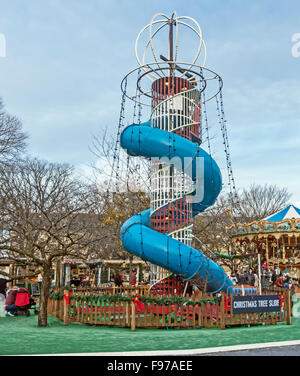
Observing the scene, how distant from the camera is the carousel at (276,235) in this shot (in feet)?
82.8

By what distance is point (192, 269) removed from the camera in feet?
40.3

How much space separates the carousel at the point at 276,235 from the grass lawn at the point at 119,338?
49.3 ft

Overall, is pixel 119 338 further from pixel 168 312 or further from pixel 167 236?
pixel 167 236

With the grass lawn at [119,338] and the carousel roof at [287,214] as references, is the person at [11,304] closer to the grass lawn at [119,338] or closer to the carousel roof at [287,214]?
the grass lawn at [119,338]

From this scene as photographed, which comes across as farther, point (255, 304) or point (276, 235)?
point (276, 235)

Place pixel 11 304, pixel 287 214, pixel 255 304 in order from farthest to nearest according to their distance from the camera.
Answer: pixel 287 214 < pixel 11 304 < pixel 255 304

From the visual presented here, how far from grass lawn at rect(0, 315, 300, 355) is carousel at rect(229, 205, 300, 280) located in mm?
15026

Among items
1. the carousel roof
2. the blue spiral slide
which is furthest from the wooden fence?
the carousel roof

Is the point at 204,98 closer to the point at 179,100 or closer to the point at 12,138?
the point at 179,100

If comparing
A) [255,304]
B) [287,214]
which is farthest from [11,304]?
[287,214]

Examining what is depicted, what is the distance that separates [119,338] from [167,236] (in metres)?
4.44

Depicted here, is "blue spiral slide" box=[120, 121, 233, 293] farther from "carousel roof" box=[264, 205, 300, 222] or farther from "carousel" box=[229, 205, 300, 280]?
"carousel roof" box=[264, 205, 300, 222]

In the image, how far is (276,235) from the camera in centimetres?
2528
